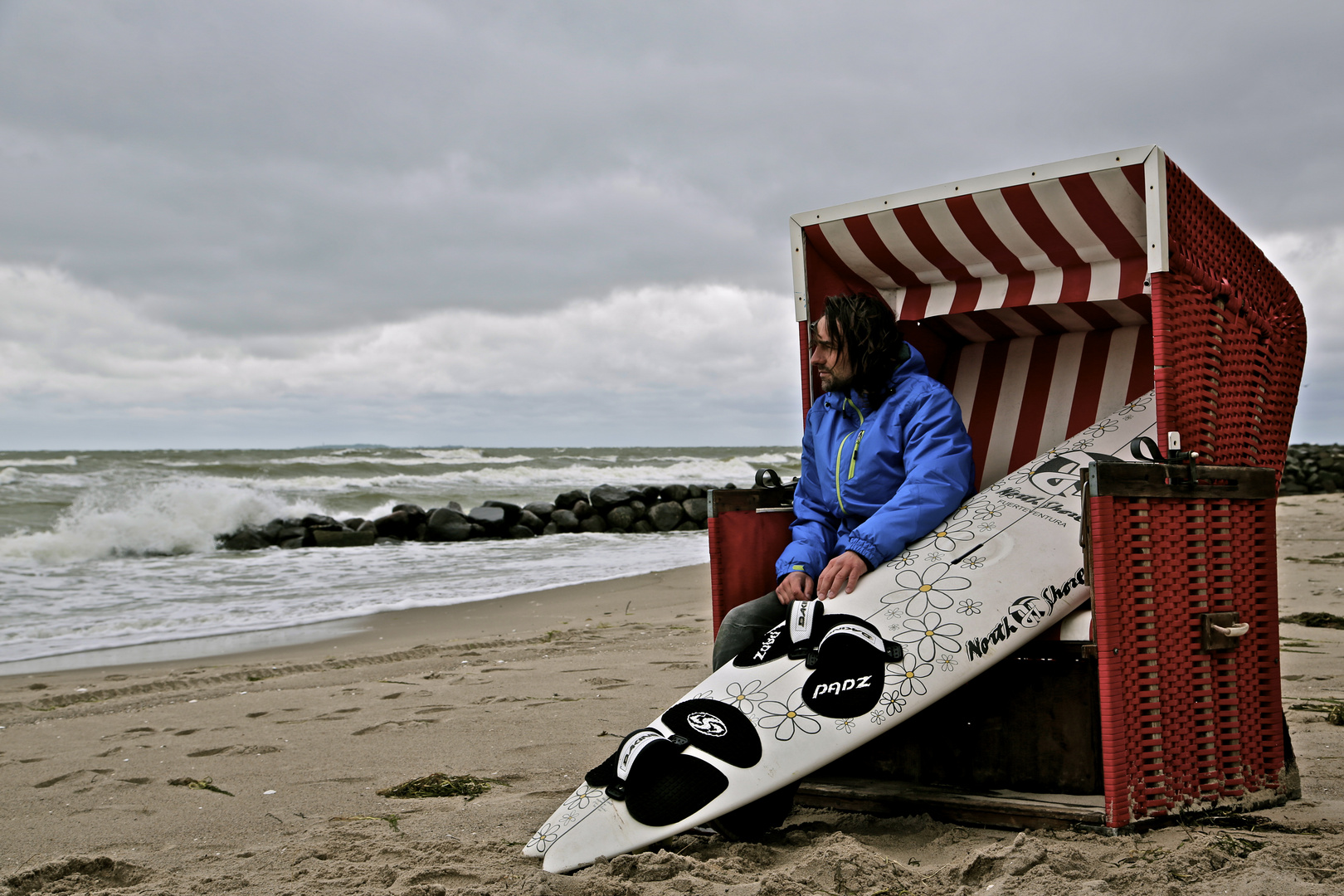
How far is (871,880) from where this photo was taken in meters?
2.30

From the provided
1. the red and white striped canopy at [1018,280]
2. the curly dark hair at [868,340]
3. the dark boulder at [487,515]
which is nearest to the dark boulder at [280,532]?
the dark boulder at [487,515]

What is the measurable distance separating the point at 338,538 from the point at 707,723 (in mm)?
12755

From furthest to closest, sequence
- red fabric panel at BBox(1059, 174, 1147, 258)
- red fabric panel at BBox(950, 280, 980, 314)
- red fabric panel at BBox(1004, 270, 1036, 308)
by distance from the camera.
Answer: red fabric panel at BBox(950, 280, 980, 314), red fabric panel at BBox(1004, 270, 1036, 308), red fabric panel at BBox(1059, 174, 1147, 258)

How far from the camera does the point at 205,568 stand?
1088cm

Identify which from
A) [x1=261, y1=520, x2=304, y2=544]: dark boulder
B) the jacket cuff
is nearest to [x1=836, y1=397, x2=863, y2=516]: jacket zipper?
the jacket cuff

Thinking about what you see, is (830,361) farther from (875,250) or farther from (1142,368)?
(1142,368)

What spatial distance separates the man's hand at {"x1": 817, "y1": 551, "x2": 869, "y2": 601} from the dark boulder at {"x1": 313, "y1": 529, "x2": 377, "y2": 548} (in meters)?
12.5

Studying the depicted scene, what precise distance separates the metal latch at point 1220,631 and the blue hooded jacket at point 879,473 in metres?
0.77

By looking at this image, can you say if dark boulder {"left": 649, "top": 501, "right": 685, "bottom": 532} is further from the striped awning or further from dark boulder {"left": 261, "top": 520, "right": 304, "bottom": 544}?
the striped awning

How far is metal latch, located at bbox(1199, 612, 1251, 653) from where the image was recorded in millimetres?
2699

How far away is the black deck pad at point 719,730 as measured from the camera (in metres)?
2.62

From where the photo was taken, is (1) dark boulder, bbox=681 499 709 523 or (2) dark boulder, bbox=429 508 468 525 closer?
(2) dark boulder, bbox=429 508 468 525

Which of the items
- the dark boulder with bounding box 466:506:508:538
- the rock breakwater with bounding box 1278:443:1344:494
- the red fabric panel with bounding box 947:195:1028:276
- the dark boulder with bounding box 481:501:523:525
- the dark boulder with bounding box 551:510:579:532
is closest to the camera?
the red fabric panel with bounding box 947:195:1028:276

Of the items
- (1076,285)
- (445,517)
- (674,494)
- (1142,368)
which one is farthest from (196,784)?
(674,494)
